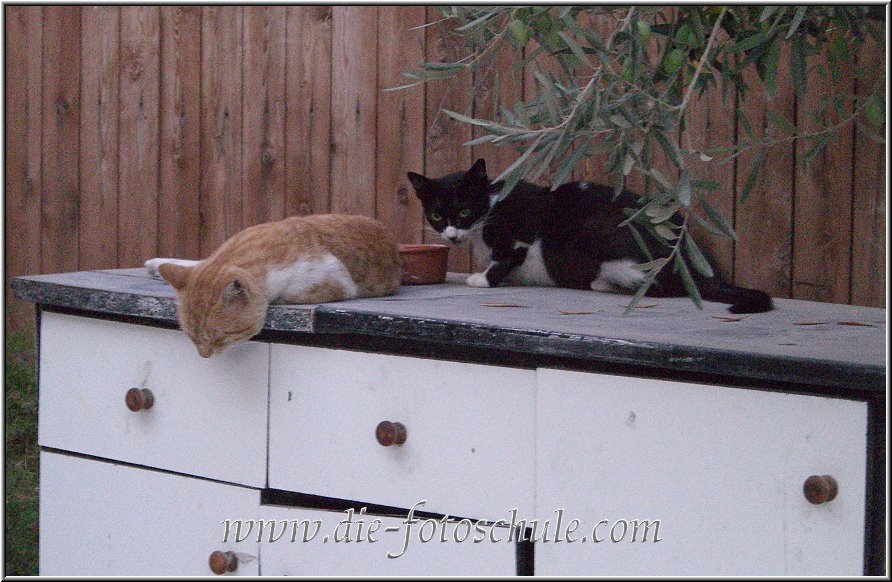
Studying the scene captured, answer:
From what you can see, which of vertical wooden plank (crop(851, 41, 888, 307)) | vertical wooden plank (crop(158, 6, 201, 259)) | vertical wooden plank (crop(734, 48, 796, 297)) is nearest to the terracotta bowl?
vertical wooden plank (crop(734, 48, 796, 297))

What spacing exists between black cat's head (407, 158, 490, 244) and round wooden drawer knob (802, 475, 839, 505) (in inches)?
52.5

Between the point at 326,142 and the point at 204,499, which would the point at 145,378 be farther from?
the point at 326,142

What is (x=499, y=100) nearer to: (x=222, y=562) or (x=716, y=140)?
(x=716, y=140)

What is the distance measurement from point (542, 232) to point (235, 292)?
92 centimetres

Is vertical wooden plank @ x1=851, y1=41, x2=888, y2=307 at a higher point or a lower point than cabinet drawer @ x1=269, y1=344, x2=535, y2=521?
higher

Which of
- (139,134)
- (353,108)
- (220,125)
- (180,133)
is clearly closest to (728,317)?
(353,108)

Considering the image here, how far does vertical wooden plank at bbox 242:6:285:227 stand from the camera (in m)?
3.08

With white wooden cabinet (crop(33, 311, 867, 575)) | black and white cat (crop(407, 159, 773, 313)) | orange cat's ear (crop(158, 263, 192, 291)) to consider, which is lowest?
white wooden cabinet (crop(33, 311, 867, 575))

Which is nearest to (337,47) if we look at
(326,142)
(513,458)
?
(326,142)

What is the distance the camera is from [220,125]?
322 centimetres

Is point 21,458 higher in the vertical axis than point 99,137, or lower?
lower

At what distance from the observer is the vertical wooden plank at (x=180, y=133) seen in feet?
10.8

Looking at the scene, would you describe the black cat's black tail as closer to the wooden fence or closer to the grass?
the wooden fence

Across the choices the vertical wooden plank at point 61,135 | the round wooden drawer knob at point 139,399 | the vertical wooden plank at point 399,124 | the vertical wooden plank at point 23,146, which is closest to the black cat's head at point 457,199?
the vertical wooden plank at point 399,124
